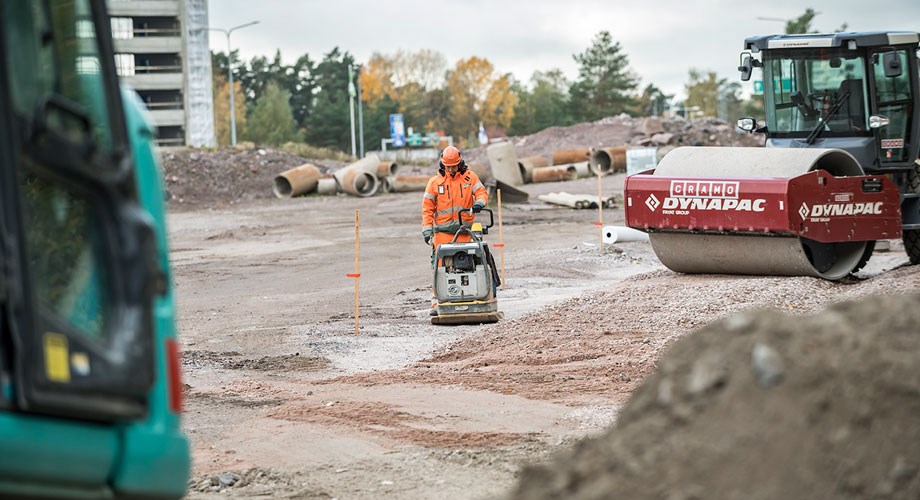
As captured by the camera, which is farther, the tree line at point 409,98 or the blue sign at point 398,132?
the tree line at point 409,98

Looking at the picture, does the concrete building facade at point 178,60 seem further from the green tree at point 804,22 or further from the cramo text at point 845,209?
the cramo text at point 845,209

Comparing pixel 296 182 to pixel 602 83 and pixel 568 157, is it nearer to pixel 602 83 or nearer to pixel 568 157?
pixel 568 157

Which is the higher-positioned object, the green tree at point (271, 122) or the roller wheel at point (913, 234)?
the green tree at point (271, 122)

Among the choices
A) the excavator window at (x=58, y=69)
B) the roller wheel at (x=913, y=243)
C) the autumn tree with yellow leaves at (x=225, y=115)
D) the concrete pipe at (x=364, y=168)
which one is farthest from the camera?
the autumn tree with yellow leaves at (x=225, y=115)

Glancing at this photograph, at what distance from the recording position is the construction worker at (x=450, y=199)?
13.4 m

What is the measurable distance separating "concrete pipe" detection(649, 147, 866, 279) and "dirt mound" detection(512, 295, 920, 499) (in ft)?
34.5

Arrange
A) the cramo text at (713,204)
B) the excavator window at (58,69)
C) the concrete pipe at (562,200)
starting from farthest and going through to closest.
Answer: the concrete pipe at (562,200), the cramo text at (713,204), the excavator window at (58,69)

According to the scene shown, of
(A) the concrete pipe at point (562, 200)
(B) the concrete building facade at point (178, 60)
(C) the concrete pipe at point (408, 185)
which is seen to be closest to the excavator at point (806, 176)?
(A) the concrete pipe at point (562, 200)

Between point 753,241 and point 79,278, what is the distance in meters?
11.7

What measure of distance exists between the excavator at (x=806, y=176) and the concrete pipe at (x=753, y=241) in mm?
14

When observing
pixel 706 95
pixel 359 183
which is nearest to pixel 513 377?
pixel 359 183

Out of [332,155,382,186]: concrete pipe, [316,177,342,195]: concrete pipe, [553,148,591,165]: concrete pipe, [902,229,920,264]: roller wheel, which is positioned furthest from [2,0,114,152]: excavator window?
[553,148,591,165]: concrete pipe

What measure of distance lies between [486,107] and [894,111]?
88733mm

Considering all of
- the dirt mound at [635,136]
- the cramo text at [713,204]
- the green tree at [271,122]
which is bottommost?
the cramo text at [713,204]
